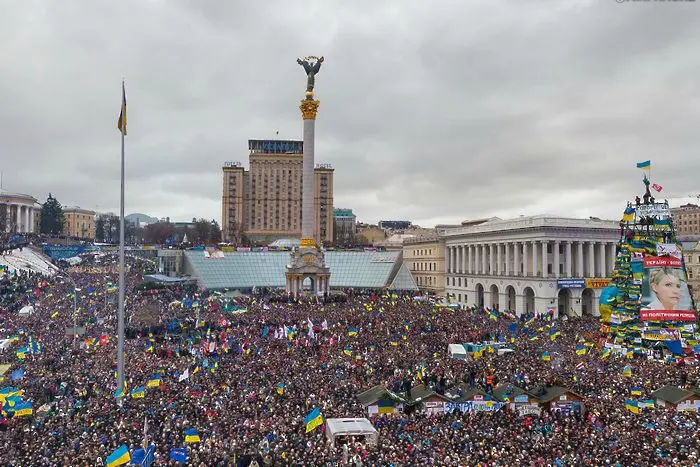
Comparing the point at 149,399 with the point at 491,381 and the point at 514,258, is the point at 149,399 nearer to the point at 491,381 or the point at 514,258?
the point at 491,381

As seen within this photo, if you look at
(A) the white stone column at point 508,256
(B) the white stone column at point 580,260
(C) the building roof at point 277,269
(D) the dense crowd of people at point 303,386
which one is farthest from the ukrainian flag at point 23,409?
(A) the white stone column at point 508,256

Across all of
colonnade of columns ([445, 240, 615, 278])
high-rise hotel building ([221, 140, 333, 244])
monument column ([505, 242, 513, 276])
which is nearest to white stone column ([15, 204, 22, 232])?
high-rise hotel building ([221, 140, 333, 244])

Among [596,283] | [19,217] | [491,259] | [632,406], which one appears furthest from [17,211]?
[632,406]

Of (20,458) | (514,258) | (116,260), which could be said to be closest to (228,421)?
(20,458)

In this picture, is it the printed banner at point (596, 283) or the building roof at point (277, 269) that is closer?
the printed banner at point (596, 283)

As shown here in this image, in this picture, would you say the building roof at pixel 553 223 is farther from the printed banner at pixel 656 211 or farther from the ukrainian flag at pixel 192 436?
the ukrainian flag at pixel 192 436

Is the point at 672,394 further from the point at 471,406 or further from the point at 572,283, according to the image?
the point at 572,283

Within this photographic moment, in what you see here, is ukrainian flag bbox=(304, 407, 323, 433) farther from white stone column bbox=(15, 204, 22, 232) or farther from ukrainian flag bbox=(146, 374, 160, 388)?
white stone column bbox=(15, 204, 22, 232)
